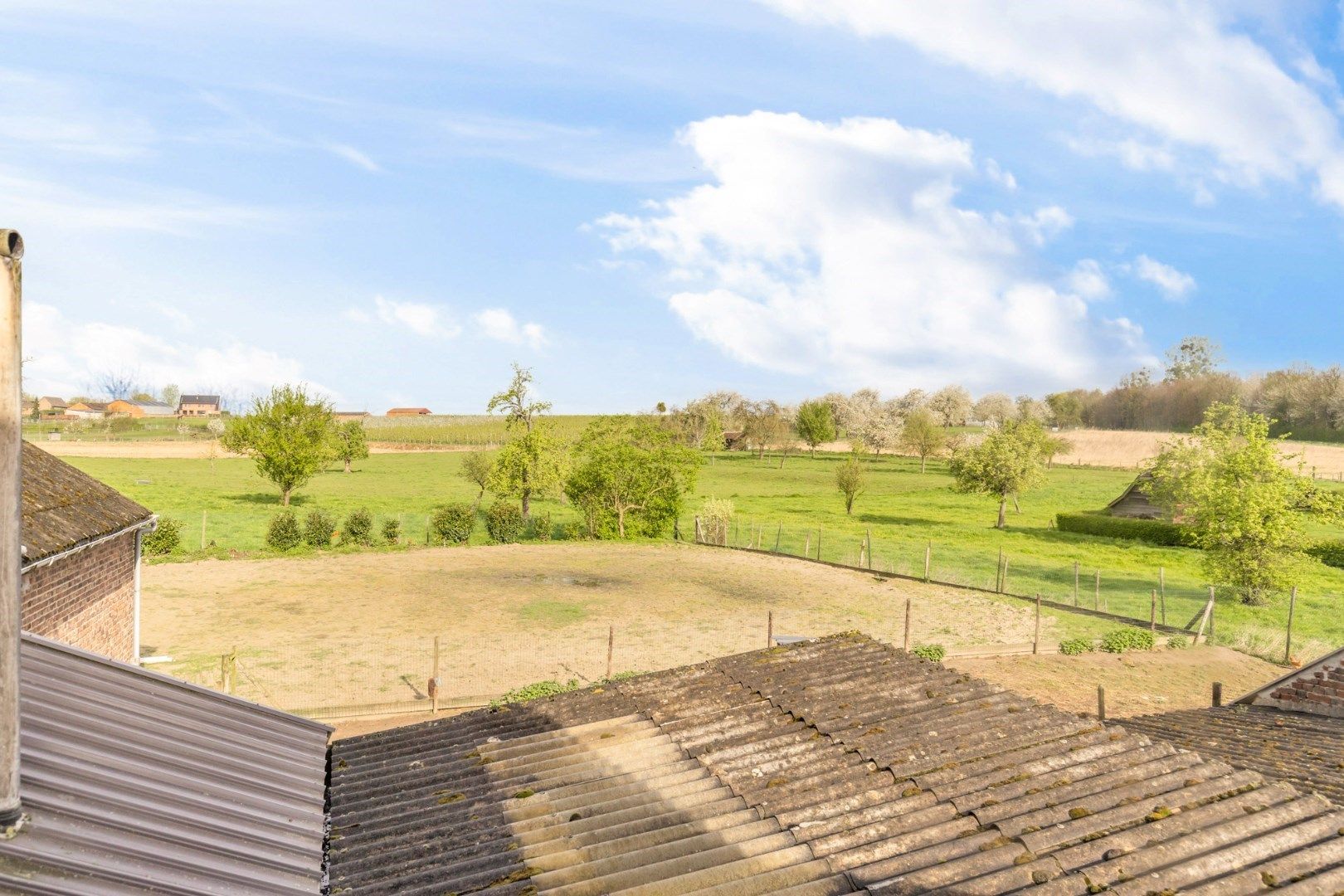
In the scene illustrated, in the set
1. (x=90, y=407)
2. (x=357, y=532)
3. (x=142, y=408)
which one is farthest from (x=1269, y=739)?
(x=142, y=408)

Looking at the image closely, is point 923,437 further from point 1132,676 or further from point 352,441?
point 1132,676

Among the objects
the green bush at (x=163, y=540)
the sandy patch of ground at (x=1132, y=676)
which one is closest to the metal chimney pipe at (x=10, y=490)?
the sandy patch of ground at (x=1132, y=676)

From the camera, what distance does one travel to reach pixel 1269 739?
30.5ft

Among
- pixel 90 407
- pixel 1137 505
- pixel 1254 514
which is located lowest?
pixel 1137 505

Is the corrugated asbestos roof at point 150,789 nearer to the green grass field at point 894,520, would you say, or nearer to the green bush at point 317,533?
the green grass field at point 894,520

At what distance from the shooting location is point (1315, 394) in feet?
297

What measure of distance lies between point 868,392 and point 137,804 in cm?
13381

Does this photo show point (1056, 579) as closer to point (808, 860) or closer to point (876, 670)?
point (876, 670)

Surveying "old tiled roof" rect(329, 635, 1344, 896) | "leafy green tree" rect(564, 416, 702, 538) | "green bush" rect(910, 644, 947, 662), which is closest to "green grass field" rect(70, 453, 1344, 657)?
"leafy green tree" rect(564, 416, 702, 538)

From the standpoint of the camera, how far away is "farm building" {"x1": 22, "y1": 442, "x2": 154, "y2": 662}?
→ 10.6 meters

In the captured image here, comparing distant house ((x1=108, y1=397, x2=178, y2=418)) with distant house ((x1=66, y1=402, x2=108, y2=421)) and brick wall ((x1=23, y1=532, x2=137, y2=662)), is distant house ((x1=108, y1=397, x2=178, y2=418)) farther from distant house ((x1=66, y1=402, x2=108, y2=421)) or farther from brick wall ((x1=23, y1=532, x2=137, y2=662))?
brick wall ((x1=23, y1=532, x2=137, y2=662))

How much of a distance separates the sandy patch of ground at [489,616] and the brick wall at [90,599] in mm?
2627

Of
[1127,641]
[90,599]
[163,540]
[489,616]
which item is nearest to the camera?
[90,599]

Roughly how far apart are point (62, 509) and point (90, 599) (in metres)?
1.58
